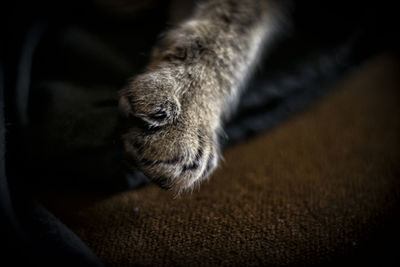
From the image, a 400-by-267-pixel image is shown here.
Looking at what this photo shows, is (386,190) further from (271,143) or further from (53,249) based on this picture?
(53,249)

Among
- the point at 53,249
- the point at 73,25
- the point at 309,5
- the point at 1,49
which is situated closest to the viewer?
the point at 53,249

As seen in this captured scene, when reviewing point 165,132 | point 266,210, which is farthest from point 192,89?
point 266,210

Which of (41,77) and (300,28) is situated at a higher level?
(300,28)

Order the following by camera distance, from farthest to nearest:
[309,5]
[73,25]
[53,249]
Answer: [309,5]
[73,25]
[53,249]

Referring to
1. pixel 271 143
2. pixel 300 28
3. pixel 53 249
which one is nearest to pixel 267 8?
pixel 300 28

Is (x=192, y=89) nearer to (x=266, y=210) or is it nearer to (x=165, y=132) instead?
(x=165, y=132)
